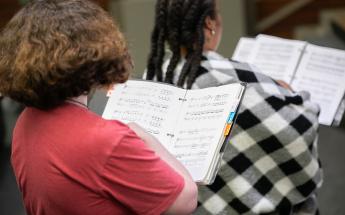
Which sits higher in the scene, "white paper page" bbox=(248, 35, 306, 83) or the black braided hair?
the black braided hair

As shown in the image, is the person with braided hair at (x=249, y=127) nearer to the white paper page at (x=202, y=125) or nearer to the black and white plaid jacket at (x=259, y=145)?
the black and white plaid jacket at (x=259, y=145)

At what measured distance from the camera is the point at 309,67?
1.84 meters

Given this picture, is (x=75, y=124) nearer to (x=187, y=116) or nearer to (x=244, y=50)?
(x=187, y=116)

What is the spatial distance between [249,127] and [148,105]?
30 cm

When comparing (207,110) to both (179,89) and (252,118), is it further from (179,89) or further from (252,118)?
(252,118)

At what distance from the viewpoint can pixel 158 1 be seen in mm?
1625

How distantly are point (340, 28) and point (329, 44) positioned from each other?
0.32 metres

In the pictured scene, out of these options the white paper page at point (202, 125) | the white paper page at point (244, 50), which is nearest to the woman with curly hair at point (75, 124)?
the white paper page at point (202, 125)

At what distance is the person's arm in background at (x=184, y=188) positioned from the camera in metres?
1.08

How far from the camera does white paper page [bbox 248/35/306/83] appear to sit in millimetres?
1881

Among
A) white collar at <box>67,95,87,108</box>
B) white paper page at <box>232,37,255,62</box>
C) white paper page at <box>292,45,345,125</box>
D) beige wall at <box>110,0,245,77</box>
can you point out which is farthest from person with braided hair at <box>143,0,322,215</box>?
beige wall at <box>110,0,245,77</box>

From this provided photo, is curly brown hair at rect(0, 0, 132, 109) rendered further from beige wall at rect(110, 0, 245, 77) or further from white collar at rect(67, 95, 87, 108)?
beige wall at rect(110, 0, 245, 77)

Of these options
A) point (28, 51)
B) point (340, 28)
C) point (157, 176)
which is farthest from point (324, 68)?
point (340, 28)

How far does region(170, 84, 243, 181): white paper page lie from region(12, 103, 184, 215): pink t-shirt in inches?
7.5
